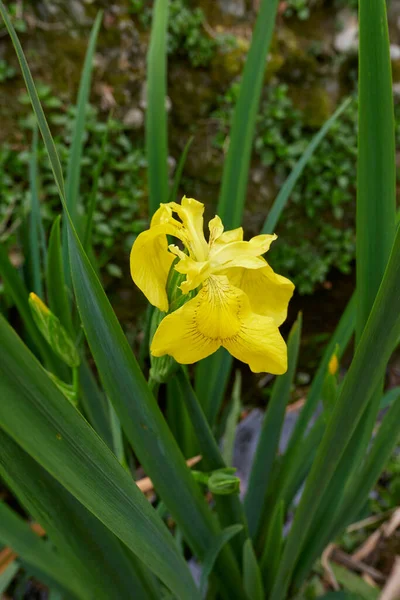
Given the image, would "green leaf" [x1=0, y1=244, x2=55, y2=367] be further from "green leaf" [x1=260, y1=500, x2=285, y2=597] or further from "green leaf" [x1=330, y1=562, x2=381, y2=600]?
"green leaf" [x1=330, y1=562, x2=381, y2=600]

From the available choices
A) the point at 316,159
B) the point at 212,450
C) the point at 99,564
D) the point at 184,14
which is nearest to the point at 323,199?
the point at 316,159

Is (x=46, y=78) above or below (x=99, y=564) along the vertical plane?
above

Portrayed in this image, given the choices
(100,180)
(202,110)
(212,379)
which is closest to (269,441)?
(212,379)

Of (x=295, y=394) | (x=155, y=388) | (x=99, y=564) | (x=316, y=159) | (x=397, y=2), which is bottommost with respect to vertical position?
(x=295, y=394)

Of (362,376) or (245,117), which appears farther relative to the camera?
(245,117)

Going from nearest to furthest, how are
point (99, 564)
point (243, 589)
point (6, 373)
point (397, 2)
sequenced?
point (6, 373), point (99, 564), point (243, 589), point (397, 2)

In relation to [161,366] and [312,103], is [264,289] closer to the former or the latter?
[161,366]

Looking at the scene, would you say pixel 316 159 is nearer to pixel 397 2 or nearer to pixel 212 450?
pixel 397 2
